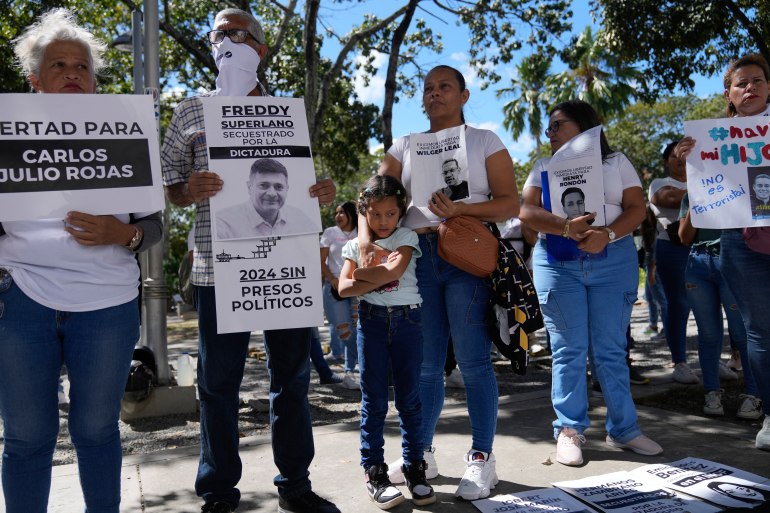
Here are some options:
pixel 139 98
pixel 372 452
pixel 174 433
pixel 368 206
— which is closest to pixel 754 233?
pixel 368 206

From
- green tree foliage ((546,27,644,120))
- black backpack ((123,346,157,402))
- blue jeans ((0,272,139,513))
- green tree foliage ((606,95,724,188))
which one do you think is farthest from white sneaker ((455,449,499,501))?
green tree foliage ((606,95,724,188))

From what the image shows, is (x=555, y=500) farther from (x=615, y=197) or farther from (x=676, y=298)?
(x=676, y=298)

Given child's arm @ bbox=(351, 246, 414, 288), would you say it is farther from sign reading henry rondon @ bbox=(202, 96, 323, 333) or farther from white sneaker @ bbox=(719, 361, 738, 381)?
white sneaker @ bbox=(719, 361, 738, 381)

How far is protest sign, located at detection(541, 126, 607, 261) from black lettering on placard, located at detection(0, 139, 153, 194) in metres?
2.39

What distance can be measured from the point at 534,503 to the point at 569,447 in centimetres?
72

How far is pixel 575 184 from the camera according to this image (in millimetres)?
3939

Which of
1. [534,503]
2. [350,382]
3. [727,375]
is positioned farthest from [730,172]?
[350,382]

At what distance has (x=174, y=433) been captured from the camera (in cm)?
528

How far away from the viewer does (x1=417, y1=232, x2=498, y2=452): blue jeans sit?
3.41m

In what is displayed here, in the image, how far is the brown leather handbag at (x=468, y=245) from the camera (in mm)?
3297

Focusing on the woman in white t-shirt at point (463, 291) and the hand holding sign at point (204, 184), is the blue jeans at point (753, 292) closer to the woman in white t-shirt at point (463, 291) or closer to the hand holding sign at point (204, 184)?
the woman in white t-shirt at point (463, 291)

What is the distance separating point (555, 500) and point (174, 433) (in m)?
3.24

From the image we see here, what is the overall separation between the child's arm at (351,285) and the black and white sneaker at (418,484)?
0.89 meters

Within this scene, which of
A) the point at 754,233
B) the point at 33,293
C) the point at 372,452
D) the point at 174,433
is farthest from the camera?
the point at 174,433
